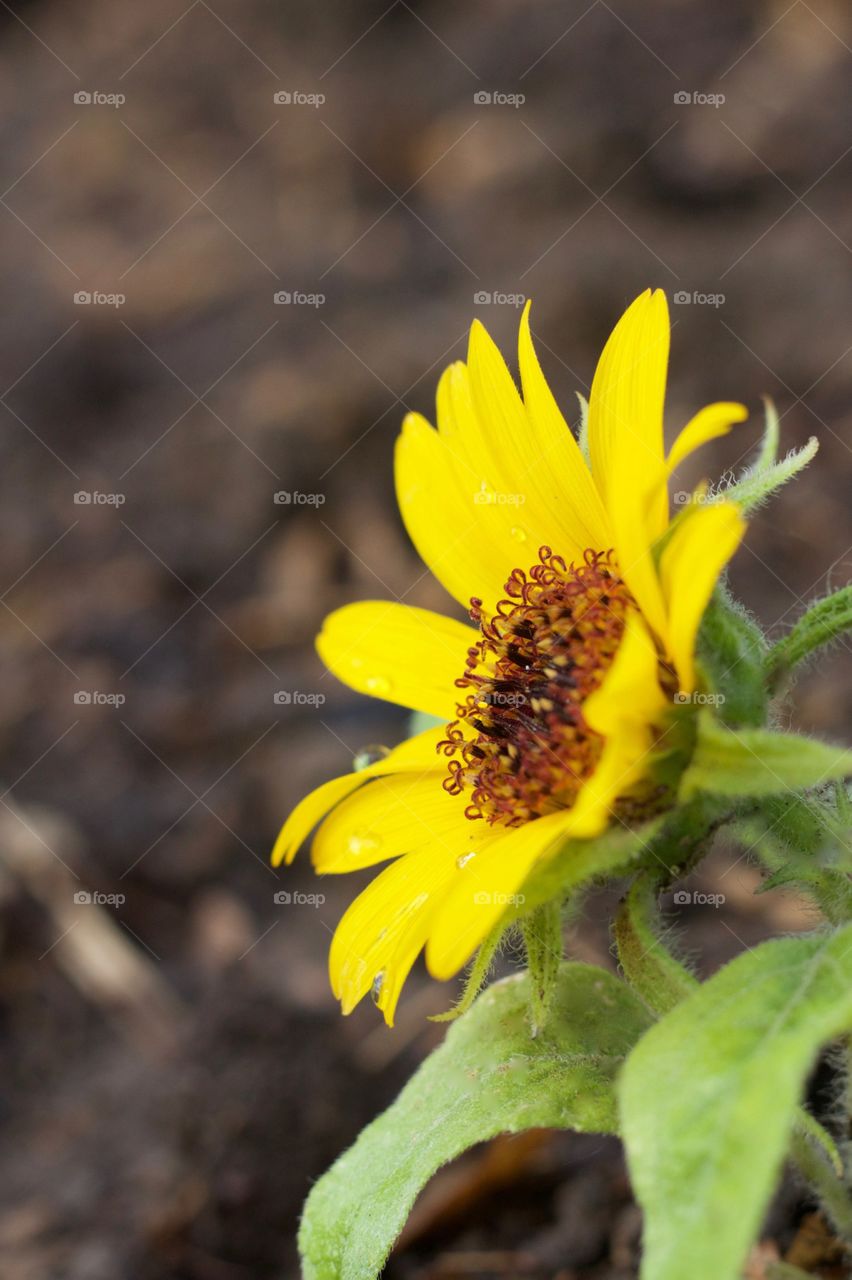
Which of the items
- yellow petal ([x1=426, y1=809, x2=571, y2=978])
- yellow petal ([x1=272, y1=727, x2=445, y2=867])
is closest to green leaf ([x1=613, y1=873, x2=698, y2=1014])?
yellow petal ([x1=426, y1=809, x2=571, y2=978])

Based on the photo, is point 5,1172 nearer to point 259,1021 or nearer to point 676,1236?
point 259,1021

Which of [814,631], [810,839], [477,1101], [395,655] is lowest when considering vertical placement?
[477,1101]

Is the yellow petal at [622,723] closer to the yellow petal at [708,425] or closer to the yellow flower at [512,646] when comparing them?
the yellow flower at [512,646]

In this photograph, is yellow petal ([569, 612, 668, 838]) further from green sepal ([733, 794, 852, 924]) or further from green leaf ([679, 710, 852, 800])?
green sepal ([733, 794, 852, 924])

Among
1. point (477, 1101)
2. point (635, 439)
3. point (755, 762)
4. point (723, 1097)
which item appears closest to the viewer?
point (723, 1097)

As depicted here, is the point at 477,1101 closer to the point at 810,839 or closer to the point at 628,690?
the point at 810,839

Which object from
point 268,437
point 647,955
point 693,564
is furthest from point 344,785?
point 268,437

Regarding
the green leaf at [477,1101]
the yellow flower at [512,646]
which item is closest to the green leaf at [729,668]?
the yellow flower at [512,646]
